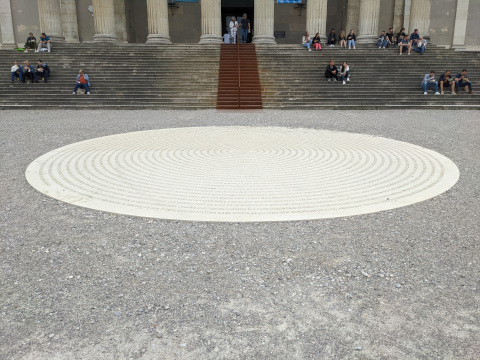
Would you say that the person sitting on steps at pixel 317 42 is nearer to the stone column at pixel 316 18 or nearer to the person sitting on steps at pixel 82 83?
the stone column at pixel 316 18

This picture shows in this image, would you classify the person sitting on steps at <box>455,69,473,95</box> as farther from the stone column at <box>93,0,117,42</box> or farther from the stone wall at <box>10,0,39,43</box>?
the stone wall at <box>10,0,39,43</box>

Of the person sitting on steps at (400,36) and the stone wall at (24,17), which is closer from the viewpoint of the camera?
the person sitting on steps at (400,36)

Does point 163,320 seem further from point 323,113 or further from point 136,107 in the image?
point 136,107

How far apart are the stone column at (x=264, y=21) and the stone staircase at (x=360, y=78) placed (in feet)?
4.74

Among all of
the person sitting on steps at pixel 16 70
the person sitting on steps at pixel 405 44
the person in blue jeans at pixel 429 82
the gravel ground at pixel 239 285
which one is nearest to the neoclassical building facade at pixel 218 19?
the person sitting on steps at pixel 405 44

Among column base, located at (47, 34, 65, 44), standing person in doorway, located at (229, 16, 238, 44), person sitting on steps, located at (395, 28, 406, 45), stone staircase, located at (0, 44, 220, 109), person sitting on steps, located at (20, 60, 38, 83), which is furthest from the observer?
standing person in doorway, located at (229, 16, 238, 44)

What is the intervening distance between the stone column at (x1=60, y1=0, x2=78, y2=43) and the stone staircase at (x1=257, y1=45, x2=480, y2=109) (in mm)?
12406

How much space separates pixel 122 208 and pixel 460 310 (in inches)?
132

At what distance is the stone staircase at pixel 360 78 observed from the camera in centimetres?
1573

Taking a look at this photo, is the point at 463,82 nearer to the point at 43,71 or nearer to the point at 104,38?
the point at 43,71

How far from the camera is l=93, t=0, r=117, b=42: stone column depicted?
867 inches

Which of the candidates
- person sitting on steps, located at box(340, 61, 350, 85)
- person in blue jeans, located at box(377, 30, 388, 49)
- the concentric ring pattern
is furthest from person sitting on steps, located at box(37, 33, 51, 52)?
person in blue jeans, located at box(377, 30, 388, 49)

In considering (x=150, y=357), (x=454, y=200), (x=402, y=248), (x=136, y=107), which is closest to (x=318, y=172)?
(x=454, y=200)

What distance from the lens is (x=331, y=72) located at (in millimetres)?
17266
